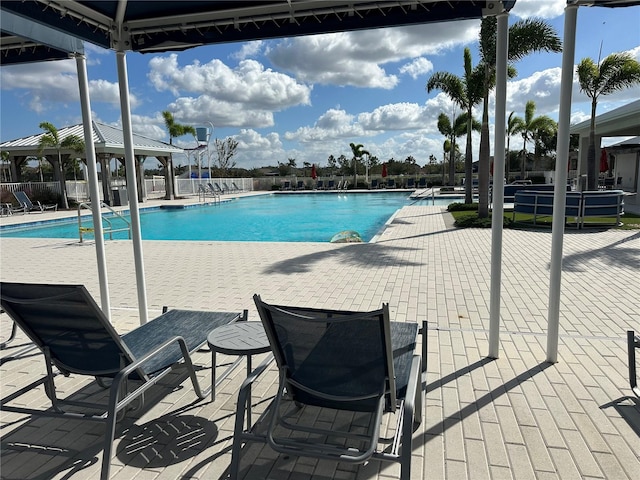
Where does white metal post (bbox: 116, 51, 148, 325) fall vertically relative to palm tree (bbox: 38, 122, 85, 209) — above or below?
below

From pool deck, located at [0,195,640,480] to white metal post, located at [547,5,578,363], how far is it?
333 millimetres

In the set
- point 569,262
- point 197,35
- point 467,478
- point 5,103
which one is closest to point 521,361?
point 467,478

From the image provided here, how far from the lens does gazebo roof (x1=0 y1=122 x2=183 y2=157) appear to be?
1945 centimetres

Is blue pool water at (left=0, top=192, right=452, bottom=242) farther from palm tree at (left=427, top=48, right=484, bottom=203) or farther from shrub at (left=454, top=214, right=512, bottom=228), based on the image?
palm tree at (left=427, top=48, right=484, bottom=203)

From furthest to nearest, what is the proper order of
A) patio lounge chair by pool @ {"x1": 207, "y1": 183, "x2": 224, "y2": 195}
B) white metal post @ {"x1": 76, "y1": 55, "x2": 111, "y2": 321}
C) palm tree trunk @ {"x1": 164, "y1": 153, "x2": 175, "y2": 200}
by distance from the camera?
patio lounge chair by pool @ {"x1": 207, "y1": 183, "x2": 224, "y2": 195} → palm tree trunk @ {"x1": 164, "y1": 153, "x2": 175, "y2": 200} → white metal post @ {"x1": 76, "y1": 55, "x2": 111, "y2": 321}

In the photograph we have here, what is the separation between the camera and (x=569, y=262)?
6.90 meters

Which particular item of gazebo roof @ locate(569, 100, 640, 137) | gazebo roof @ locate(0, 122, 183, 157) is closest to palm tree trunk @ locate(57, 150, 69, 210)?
gazebo roof @ locate(0, 122, 183, 157)

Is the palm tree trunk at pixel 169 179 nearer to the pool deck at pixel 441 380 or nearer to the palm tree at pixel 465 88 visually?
the palm tree at pixel 465 88

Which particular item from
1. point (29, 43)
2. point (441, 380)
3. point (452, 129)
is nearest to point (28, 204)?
point (29, 43)

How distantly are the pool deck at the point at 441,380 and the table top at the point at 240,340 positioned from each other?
1.52 feet

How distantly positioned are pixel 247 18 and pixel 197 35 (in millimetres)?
539

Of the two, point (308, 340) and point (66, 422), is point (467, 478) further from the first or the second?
point (66, 422)

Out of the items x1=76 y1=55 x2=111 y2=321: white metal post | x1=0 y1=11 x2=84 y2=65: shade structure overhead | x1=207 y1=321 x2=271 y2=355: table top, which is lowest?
x1=207 y1=321 x2=271 y2=355: table top

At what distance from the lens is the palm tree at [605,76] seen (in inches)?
572
